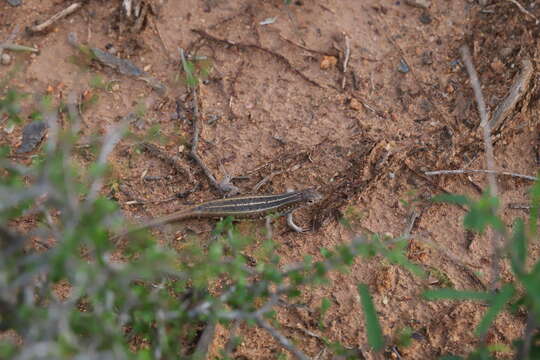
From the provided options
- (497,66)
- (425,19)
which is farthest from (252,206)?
(425,19)

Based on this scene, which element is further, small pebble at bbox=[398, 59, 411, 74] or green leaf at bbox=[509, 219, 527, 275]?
small pebble at bbox=[398, 59, 411, 74]

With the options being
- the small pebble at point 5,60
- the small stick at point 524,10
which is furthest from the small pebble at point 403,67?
the small pebble at point 5,60

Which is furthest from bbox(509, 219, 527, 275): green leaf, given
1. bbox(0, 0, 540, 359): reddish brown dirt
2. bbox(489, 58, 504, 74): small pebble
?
bbox(489, 58, 504, 74): small pebble

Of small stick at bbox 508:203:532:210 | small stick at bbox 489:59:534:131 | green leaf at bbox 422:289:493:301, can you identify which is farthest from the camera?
small stick at bbox 489:59:534:131

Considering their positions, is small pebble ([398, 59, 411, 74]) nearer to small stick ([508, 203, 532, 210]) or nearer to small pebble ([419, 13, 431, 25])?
small pebble ([419, 13, 431, 25])

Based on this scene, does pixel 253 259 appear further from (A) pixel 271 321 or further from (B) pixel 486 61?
(B) pixel 486 61

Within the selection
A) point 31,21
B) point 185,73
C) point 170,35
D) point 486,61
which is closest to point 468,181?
point 486,61

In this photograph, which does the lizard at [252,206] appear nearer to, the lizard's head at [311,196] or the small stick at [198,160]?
the lizard's head at [311,196]

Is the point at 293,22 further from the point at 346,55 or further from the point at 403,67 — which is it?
the point at 403,67
